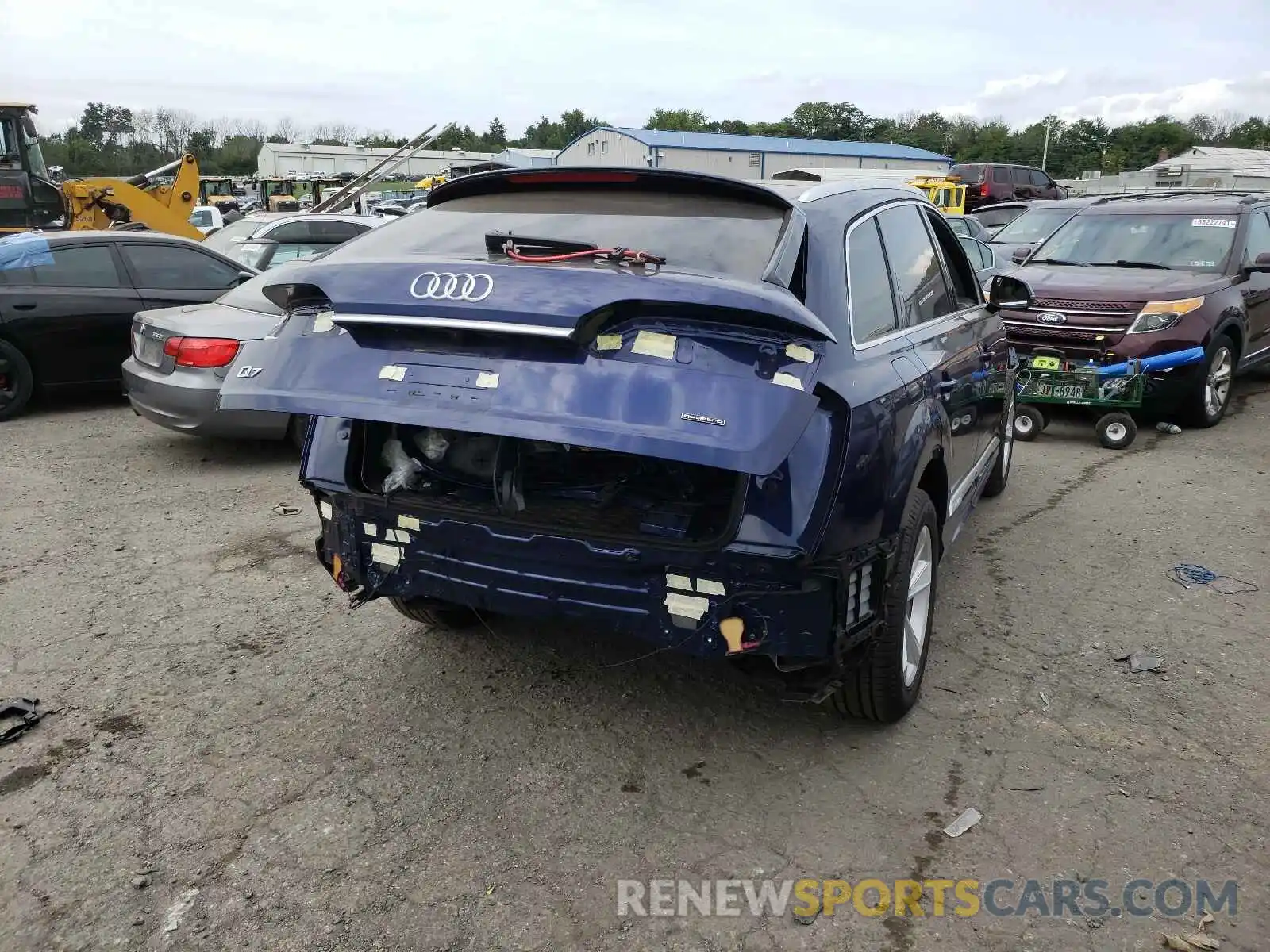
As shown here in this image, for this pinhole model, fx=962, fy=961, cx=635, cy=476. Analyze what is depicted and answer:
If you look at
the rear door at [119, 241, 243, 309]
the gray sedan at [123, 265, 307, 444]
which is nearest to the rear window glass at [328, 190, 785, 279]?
the gray sedan at [123, 265, 307, 444]

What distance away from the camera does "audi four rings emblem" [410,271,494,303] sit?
273 cm

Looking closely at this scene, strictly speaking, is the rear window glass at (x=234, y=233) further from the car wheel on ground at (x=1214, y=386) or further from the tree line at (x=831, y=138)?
the tree line at (x=831, y=138)

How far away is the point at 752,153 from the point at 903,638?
164 feet

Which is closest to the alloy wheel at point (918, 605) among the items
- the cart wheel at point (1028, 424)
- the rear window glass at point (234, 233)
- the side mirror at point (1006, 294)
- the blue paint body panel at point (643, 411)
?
the blue paint body panel at point (643, 411)

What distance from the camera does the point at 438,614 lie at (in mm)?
4082

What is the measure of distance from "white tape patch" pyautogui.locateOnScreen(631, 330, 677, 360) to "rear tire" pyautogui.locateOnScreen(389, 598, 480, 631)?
1.66 meters

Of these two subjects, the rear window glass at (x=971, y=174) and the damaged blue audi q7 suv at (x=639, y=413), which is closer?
the damaged blue audi q7 suv at (x=639, y=413)

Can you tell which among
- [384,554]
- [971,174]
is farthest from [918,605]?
[971,174]

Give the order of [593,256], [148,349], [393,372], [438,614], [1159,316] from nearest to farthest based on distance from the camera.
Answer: [393,372] → [593,256] → [438,614] → [148,349] → [1159,316]

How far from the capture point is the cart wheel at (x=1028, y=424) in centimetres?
776

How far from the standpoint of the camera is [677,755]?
330cm

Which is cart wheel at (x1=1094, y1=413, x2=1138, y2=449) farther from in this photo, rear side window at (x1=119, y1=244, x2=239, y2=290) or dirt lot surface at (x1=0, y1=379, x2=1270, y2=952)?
rear side window at (x1=119, y1=244, x2=239, y2=290)

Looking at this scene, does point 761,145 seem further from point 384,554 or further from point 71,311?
point 384,554
